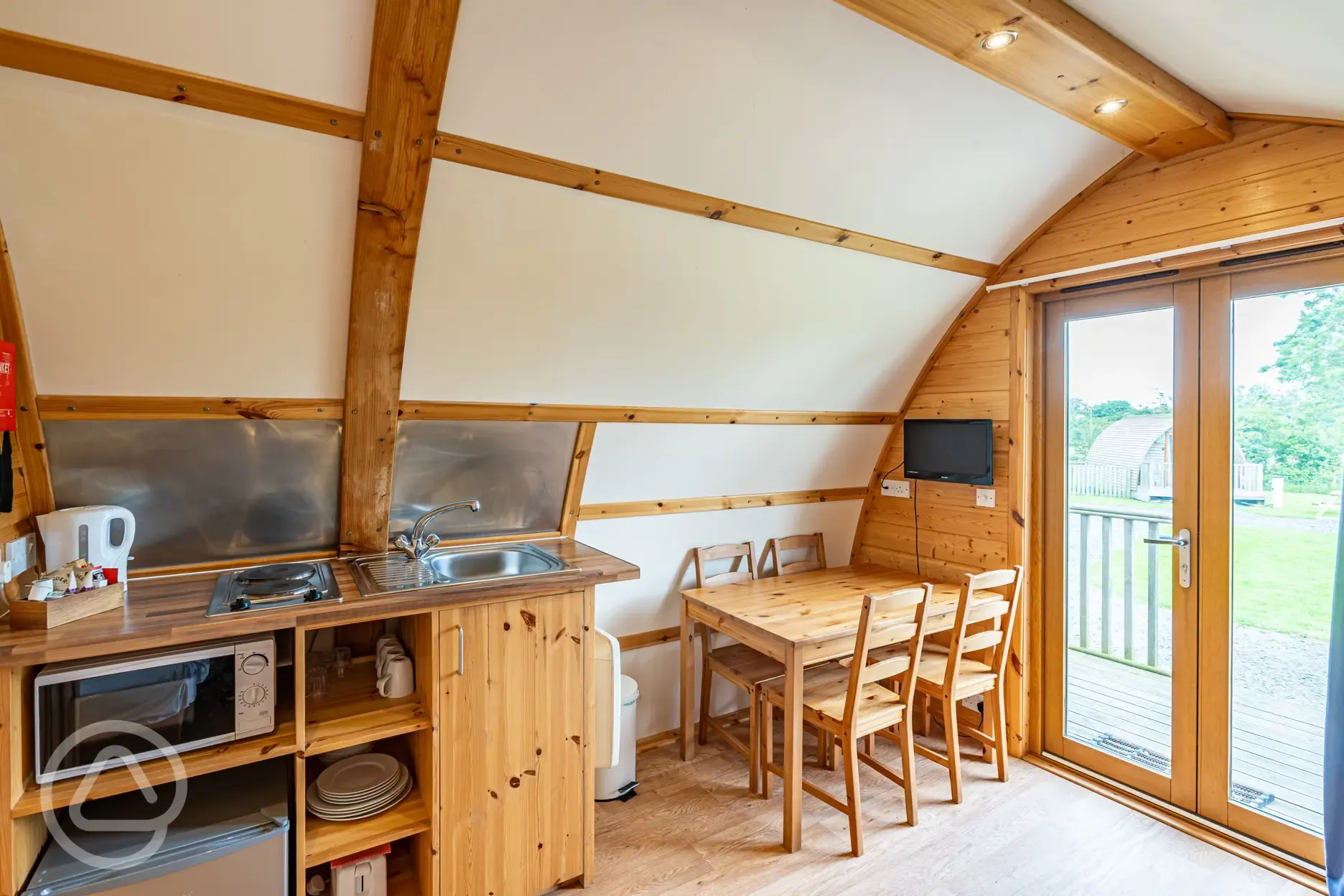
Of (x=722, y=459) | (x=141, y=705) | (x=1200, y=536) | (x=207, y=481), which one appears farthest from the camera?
(x=722, y=459)

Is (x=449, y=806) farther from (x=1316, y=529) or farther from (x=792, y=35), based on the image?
(x=1316, y=529)

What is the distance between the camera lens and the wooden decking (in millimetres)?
2258

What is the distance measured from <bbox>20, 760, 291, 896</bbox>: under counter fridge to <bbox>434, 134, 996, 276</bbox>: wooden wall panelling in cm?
187

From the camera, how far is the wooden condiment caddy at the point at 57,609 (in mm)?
1517

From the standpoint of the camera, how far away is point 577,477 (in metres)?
2.78

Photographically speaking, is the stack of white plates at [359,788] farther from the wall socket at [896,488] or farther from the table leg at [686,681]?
the wall socket at [896,488]

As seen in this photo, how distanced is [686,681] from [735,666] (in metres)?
0.26

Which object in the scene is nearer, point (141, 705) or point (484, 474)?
point (141, 705)

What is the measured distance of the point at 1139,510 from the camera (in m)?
2.67

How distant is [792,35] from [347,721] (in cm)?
230

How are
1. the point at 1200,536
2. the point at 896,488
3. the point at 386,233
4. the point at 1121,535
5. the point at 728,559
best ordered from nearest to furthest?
the point at 386,233, the point at 1200,536, the point at 1121,535, the point at 728,559, the point at 896,488

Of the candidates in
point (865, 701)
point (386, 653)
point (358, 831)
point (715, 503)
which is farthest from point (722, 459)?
point (358, 831)

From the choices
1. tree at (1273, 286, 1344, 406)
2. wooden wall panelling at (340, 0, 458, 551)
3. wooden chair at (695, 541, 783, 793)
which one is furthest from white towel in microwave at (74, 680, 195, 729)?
tree at (1273, 286, 1344, 406)

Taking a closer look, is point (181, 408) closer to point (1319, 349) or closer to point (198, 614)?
point (198, 614)
